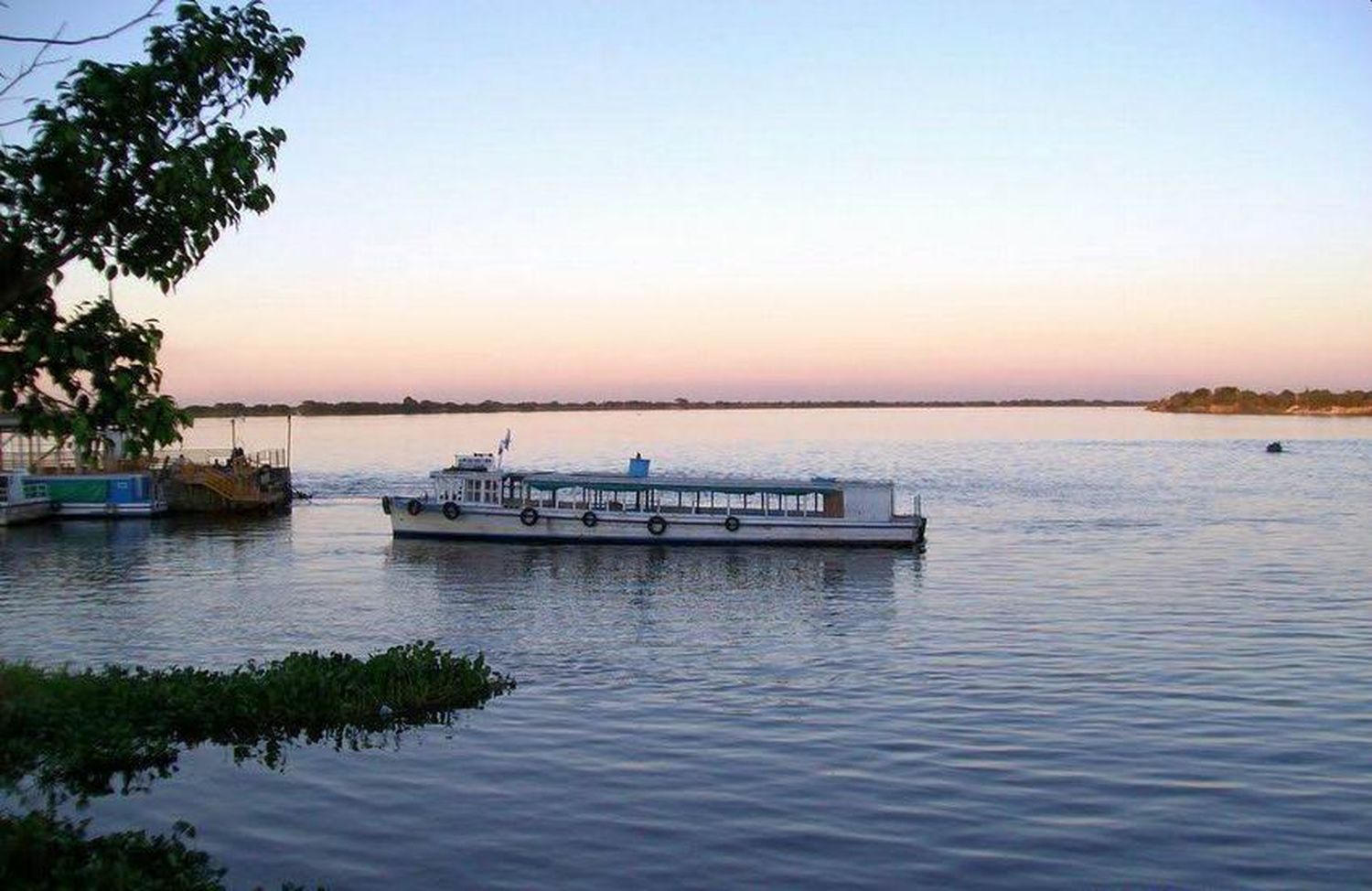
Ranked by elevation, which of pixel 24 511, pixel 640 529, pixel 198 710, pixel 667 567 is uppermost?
pixel 24 511

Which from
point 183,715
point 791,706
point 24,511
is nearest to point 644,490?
point 24,511

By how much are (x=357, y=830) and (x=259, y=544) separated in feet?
155

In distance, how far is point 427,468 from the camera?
13225 centimetres

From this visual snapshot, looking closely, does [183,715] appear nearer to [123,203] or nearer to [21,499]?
[123,203]

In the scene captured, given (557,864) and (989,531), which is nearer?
(557,864)

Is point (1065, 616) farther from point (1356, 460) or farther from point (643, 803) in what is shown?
point (1356, 460)

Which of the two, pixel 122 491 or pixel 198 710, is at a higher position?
pixel 122 491

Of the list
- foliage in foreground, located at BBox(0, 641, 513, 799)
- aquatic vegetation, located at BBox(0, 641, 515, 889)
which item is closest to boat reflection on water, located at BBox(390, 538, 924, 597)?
aquatic vegetation, located at BBox(0, 641, 515, 889)

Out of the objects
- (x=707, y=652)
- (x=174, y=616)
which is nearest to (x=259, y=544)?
(x=174, y=616)

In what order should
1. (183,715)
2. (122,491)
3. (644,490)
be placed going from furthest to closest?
(122,491)
(644,490)
(183,715)

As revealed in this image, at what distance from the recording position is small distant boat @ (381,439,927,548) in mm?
60469

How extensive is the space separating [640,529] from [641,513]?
94cm

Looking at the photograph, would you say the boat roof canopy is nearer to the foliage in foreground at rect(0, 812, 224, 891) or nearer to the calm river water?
the calm river water

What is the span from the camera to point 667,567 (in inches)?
2143
